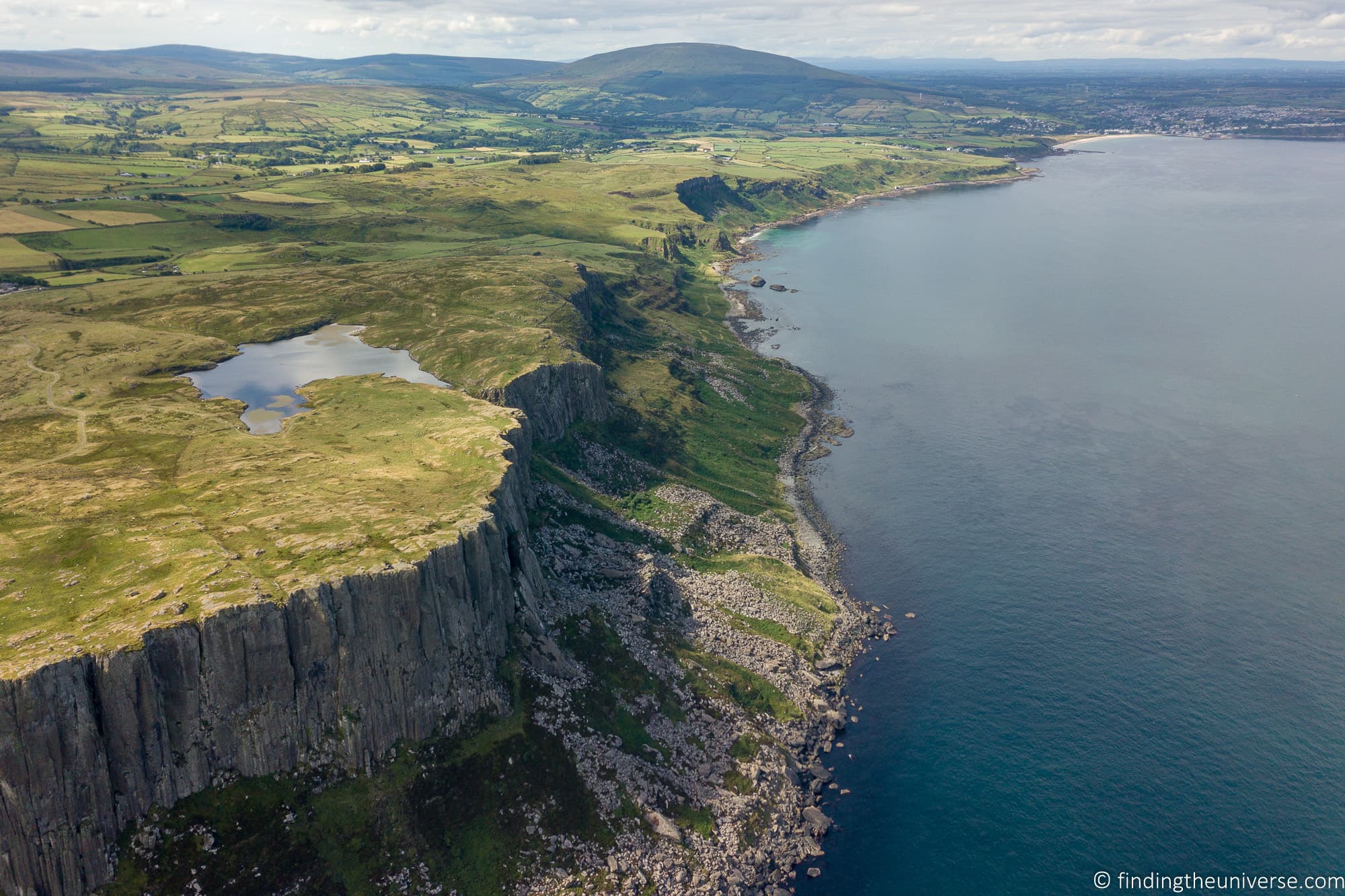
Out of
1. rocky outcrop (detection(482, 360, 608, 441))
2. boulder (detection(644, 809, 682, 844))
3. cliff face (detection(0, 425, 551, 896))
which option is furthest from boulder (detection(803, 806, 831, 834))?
rocky outcrop (detection(482, 360, 608, 441))

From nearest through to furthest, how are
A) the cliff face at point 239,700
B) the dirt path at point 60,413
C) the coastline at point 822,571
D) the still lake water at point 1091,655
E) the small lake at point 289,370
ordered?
the cliff face at point 239,700 → the still lake water at point 1091,655 → the dirt path at point 60,413 → the coastline at point 822,571 → the small lake at point 289,370

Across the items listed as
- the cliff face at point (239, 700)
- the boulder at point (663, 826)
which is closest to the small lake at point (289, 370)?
the cliff face at point (239, 700)

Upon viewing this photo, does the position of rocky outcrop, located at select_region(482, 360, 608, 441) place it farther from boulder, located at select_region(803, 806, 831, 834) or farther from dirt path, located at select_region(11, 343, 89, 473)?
boulder, located at select_region(803, 806, 831, 834)

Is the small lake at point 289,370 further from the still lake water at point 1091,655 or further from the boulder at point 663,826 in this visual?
the still lake water at point 1091,655

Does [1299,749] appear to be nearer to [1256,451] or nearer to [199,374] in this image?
[1256,451]

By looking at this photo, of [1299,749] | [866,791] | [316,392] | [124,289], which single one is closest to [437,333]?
[316,392]

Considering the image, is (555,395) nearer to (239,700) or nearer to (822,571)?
(822,571)

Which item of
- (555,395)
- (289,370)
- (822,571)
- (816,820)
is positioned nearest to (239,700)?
(816,820)
